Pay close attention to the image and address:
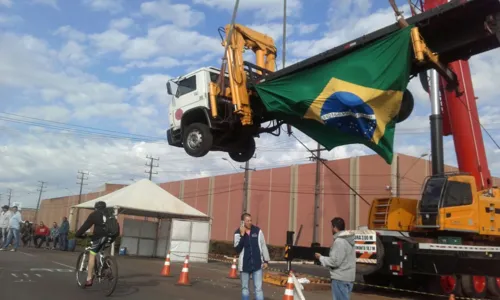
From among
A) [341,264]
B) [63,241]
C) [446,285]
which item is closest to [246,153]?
[446,285]

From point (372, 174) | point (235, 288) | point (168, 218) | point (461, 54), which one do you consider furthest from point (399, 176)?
point (461, 54)

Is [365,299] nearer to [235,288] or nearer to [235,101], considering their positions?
[235,288]

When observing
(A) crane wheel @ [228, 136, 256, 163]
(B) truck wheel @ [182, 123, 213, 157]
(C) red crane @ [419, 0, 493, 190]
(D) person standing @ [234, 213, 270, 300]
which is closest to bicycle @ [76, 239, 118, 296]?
(D) person standing @ [234, 213, 270, 300]

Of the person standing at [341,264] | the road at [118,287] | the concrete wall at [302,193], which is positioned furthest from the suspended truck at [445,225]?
the concrete wall at [302,193]

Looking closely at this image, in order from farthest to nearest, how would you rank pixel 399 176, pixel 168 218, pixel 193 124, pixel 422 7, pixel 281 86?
1. pixel 399 176
2. pixel 168 218
3. pixel 422 7
4. pixel 193 124
5. pixel 281 86

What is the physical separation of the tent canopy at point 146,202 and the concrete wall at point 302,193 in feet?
28.8

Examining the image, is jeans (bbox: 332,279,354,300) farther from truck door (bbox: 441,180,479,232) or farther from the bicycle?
truck door (bbox: 441,180,479,232)

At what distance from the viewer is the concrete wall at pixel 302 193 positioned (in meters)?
29.3

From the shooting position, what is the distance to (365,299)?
12508mm

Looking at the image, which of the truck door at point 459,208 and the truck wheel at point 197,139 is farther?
the truck door at point 459,208

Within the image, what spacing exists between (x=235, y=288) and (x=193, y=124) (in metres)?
4.44

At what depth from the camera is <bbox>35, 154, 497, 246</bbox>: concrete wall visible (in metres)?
A: 29.3

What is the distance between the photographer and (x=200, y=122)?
1219 centimetres

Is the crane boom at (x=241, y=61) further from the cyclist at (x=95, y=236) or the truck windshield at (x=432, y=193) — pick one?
the truck windshield at (x=432, y=193)
